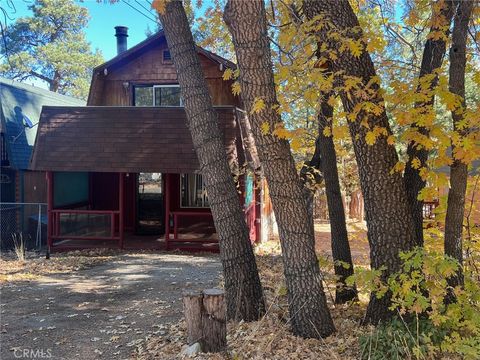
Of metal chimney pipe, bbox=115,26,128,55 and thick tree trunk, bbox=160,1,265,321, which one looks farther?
metal chimney pipe, bbox=115,26,128,55

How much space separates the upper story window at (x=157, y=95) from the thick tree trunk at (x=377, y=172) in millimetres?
10093

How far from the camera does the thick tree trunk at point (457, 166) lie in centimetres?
489

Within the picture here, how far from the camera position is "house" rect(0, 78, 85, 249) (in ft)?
47.1

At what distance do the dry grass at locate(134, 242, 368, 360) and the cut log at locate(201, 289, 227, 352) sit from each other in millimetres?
106

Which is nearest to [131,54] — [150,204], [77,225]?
[150,204]

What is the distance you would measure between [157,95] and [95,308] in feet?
30.6

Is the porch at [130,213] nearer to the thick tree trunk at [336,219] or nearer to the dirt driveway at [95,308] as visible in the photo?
the dirt driveway at [95,308]

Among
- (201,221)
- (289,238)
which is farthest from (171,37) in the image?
(201,221)

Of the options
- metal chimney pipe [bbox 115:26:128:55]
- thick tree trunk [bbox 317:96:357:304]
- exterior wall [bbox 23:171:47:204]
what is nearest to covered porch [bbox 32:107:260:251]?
exterior wall [bbox 23:171:47:204]

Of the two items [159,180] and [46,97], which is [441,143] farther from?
[46,97]

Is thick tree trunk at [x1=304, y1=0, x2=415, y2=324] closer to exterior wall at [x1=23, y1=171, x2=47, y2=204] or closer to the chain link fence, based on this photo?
the chain link fence

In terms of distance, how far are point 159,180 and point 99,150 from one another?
346 cm

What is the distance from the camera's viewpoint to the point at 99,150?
39.1ft

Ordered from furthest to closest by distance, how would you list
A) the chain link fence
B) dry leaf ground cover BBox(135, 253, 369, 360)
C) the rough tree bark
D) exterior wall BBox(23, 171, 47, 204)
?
exterior wall BBox(23, 171, 47, 204), the chain link fence, the rough tree bark, dry leaf ground cover BBox(135, 253, 369, 360)
